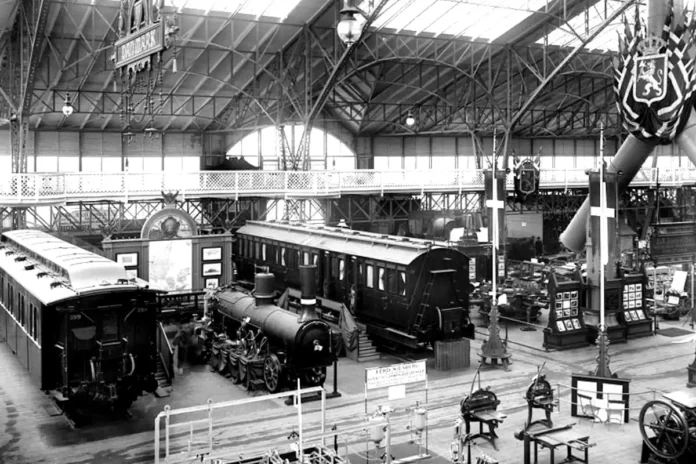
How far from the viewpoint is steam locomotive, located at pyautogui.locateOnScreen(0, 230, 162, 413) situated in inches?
560

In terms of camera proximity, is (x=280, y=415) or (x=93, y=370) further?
(x=280, y=415)

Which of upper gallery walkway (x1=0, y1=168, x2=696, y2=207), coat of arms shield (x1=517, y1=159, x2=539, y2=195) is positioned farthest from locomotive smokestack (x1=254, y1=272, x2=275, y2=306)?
coat of arms shield (x1=517, y1=159, x2=539, y2=195)

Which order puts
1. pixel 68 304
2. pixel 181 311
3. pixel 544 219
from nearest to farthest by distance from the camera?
1. pixel 68 304
2. pixel 181 311
3. pixel 544 219

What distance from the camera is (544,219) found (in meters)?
47.7

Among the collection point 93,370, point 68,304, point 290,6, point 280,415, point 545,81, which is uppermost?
point 290,6

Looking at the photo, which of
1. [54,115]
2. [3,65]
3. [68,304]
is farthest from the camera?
[54,115]

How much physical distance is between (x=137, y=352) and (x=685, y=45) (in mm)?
12970

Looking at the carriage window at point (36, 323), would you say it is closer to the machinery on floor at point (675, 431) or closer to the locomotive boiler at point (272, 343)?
the locomotive boiler at point (272, 343)

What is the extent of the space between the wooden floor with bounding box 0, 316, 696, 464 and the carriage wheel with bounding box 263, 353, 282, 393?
48 cm

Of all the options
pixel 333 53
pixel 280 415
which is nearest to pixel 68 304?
pixel 280 415

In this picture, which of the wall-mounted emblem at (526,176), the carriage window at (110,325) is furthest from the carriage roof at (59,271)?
the wall-mounted emblem at (526,176)

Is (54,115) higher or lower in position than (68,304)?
higher

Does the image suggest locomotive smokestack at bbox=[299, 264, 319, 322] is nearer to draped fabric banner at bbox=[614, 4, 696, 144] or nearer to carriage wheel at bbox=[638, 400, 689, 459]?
carriage wheel at bbox=[638, 400, 689, 459]

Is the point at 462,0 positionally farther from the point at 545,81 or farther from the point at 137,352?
the point at 137,352
